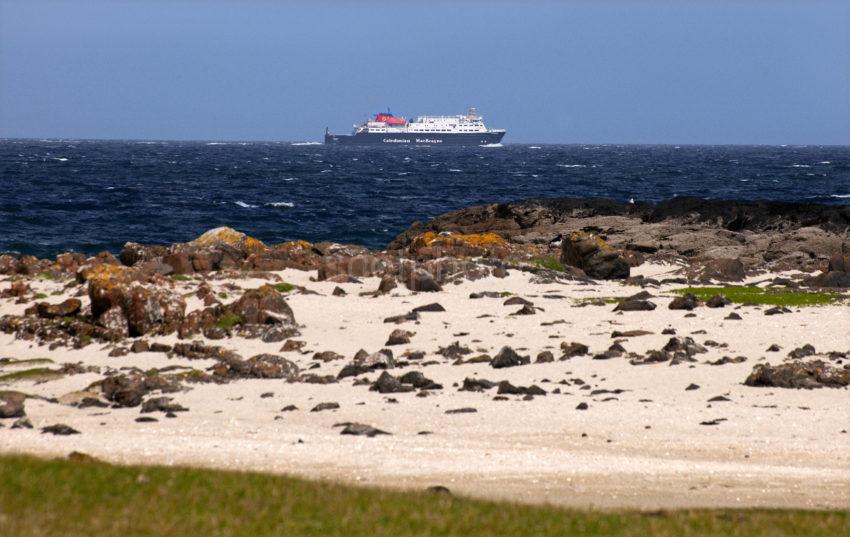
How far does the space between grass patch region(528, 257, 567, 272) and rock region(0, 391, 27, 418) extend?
14.9 m

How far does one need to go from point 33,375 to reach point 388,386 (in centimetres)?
544

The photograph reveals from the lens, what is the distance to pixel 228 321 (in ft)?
61.5

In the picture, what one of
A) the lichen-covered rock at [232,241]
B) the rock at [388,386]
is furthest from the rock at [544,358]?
the lichen-covered rock at [232,241]

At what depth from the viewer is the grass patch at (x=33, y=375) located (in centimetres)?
1595

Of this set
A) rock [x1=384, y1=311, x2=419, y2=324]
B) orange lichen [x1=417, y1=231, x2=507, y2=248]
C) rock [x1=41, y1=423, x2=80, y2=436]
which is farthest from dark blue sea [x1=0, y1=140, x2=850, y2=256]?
rock [x1=41, y1=423, x2=80, y2=436]

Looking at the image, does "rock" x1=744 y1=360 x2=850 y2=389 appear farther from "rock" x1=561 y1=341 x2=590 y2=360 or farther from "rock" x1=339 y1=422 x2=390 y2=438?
"rock" x1=339 y1=422 x2=390 y2=438

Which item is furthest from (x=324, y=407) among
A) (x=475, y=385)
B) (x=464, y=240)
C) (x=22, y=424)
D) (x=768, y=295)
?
(x=464, y=240)

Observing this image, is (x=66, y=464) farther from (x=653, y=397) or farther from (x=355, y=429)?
(x=653, y=397)

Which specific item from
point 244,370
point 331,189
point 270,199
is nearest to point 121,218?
point 270,199

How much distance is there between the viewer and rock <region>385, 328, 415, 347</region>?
1789cm

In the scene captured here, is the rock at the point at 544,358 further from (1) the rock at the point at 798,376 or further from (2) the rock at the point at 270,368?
(2) the rock at the point at 270,368

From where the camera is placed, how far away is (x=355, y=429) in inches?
489

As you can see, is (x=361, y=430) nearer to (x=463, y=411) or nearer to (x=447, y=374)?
(x=463, y=411)

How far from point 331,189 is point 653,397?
62067 millimetres
